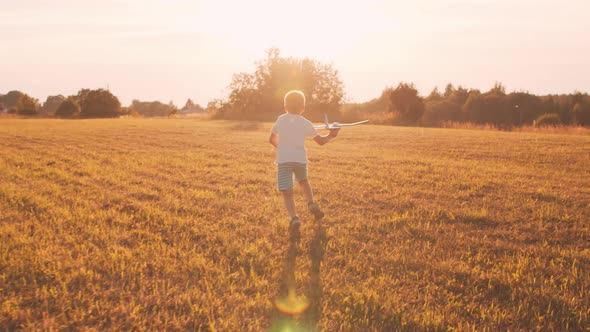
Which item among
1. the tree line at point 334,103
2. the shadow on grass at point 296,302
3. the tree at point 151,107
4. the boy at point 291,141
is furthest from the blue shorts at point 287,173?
the tree at point 151,107

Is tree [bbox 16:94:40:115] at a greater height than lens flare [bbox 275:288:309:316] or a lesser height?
greater

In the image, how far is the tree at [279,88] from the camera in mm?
45156

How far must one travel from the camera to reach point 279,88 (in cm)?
4559

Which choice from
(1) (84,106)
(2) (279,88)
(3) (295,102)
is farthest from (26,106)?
(3) (295,102)

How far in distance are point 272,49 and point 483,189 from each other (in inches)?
1718

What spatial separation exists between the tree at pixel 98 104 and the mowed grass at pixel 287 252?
2000 inches

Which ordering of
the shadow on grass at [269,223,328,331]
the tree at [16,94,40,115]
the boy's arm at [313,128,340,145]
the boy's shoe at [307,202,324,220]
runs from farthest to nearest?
1. the tree at [16,94,40,115]
2. the boy's shoe at [307,202,324,220]
3. the boy's arm at [313,128,340,145]
4. the shadow on grass at [269,223,328,331]

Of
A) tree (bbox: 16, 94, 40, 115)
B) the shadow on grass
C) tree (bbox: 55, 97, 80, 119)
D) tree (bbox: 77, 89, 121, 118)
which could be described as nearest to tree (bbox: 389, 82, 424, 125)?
the shadow on grass

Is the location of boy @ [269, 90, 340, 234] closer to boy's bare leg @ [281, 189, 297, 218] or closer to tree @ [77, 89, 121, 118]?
boy's bare leg @ [281, 189, 297, 218]

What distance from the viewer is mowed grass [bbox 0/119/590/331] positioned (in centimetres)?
286

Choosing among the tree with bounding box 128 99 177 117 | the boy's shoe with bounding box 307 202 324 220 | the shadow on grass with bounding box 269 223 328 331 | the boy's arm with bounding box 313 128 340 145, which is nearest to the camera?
the shadow on grass with bounding box 269 223 328 331

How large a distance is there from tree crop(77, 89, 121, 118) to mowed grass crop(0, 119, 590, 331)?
50.8 m

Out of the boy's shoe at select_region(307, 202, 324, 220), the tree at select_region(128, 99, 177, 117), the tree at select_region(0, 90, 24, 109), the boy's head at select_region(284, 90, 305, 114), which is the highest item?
the tree at select_region(0, 90, 24, 109)

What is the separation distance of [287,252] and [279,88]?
42.8 m
